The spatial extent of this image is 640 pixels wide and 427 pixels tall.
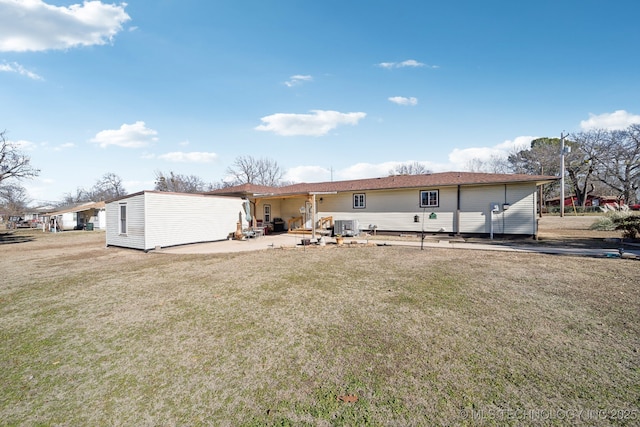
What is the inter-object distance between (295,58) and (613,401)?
1430cm

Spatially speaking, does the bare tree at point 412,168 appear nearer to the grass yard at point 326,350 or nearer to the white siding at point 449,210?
the white siding at point 449,210

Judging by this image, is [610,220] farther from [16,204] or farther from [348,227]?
[16,204]

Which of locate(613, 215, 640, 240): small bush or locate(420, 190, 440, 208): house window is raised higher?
locate(420, 190, 440, 208): house window

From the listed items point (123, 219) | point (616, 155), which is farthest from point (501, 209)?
point (616, 155)

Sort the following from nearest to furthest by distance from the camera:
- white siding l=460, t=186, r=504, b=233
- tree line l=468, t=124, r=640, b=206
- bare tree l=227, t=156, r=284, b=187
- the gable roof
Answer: the gable roof → white siding l=460, t=186, r=504, b=233 → tree line l=468, t=124, r=640, b=206 → bare tree l=227, t=156, r=284, b=187

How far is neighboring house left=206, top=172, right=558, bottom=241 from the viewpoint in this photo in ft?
41.5

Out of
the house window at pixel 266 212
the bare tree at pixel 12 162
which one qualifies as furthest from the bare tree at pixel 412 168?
the bare tree at pixel 12 162

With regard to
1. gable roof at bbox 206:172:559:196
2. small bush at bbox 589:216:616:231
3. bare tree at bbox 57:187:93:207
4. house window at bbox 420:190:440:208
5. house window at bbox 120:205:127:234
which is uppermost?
bare tree at bbox 57:187:93:207

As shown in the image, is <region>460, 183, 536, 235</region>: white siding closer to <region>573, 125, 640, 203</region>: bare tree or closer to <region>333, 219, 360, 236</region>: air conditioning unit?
<region>333, 219, 360, 236</region>: air conditioning unit

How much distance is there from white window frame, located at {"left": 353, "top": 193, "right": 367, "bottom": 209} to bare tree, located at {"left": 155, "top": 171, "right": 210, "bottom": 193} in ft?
117

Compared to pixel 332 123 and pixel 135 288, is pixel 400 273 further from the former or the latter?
pixel 332 123

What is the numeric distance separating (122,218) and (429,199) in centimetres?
1595

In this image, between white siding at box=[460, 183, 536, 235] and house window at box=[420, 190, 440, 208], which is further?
house window at box=[420, 190, 440, 208]

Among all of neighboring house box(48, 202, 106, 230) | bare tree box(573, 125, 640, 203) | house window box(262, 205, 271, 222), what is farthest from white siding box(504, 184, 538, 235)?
neighboring house box(48, 202, 106, 230)
